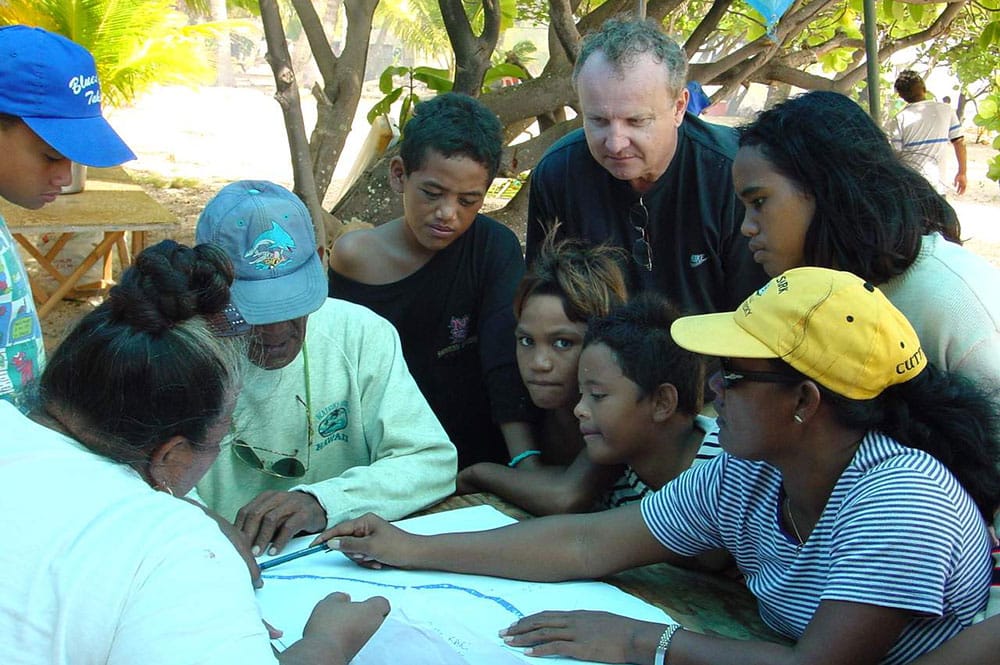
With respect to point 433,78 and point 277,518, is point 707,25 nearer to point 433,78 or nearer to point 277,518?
point 433,78

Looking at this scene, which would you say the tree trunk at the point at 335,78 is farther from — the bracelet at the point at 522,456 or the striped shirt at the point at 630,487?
the striped shirt at the point at 630,487

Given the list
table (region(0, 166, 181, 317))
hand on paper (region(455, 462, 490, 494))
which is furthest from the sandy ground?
hand on paper (region(455, 462, 490, 494))

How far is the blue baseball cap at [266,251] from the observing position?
1.85m

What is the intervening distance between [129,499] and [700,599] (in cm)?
106

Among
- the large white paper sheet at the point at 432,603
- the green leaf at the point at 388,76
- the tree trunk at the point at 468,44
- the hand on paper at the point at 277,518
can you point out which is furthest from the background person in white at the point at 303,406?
the green leaf at the point at 388,76

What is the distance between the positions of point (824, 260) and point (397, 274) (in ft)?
3.76

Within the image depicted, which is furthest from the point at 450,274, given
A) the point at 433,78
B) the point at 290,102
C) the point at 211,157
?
the point at 211,157

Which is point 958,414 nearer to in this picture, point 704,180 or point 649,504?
point 649,504

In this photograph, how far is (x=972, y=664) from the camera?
1381 mm

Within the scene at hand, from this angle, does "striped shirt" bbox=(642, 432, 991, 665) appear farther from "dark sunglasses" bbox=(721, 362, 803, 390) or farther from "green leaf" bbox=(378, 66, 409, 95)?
"green leaf" bbox=(378, 66, 409, 95)

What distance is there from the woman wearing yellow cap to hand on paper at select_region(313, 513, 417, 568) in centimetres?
29

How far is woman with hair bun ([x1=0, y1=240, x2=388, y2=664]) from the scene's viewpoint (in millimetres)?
1045

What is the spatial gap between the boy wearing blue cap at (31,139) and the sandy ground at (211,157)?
4.03m

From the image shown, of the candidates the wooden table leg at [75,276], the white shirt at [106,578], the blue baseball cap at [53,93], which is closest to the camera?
the white shirt at [106,578]
